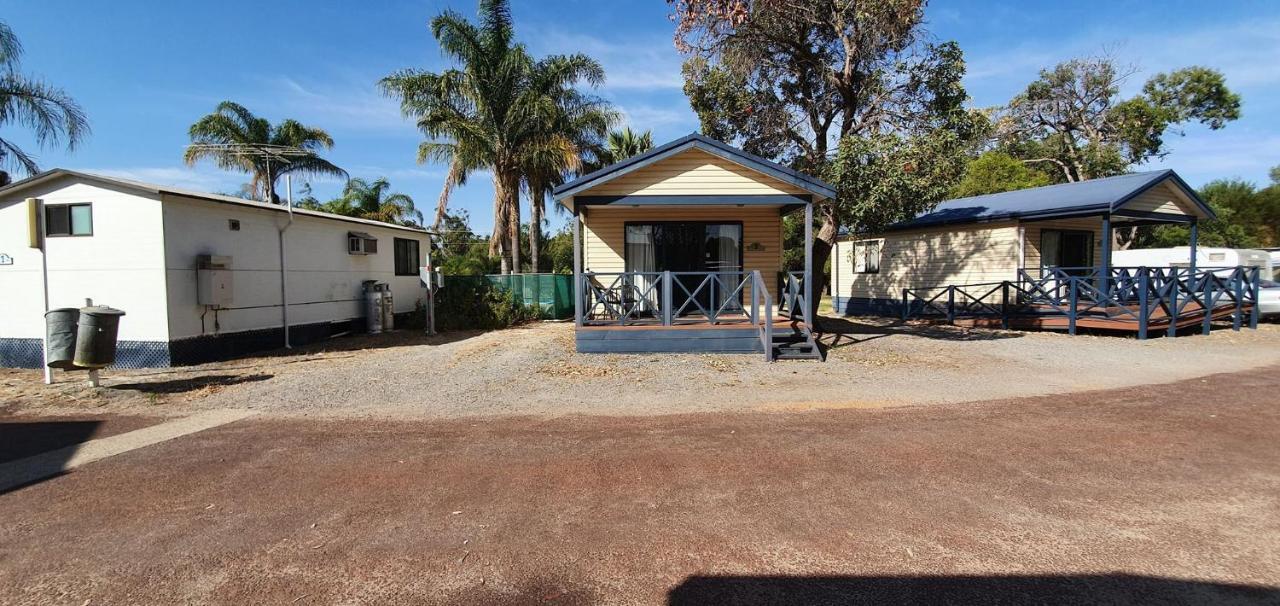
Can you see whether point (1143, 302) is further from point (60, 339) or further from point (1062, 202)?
point (60, 339)

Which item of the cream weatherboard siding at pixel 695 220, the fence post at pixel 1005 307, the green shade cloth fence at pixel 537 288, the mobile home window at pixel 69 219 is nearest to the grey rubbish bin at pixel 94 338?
the mobile home window at pixel 69 219

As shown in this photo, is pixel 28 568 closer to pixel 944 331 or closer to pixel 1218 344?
pixel 944 331

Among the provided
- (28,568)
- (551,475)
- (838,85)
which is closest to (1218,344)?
(838,85)

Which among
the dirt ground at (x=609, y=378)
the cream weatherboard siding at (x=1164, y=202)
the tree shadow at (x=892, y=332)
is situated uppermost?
the cream weatherboard siding at (x=1164, y=202)

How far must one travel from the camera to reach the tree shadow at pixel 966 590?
2676 millimetres

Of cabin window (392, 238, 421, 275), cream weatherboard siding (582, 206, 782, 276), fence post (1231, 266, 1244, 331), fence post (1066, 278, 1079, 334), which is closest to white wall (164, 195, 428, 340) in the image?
cabin window (392, 238, 421, 275)

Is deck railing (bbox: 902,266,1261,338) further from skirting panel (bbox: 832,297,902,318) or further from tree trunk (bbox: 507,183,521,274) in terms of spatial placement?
tree trunk (bbox: 507,183,521,274)

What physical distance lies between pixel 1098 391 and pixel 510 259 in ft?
59.4

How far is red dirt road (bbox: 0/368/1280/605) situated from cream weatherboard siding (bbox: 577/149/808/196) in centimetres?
582

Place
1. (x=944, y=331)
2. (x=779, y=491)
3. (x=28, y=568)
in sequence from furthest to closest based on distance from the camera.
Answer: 1. (x=944, y=331)
2. (x=779, y=491)
3. (x=28, y=568)

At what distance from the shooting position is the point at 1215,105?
91.9ft

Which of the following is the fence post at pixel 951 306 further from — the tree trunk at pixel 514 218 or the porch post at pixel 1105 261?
the tree trunk at pixel 514 218

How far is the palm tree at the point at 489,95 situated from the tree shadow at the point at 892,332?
1060cm

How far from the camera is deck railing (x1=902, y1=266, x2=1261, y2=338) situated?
1257cm
